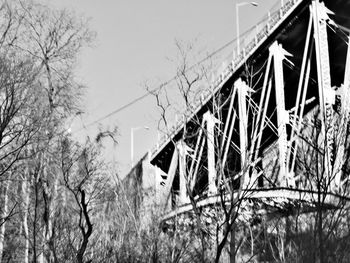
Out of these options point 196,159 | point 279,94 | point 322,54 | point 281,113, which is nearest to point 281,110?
point 281,113

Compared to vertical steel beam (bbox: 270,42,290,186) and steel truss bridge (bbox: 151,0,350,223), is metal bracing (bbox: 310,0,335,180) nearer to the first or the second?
steel truss bridge (bbox: 151,0,350,223)

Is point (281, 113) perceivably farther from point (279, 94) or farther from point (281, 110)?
point (279, 94)

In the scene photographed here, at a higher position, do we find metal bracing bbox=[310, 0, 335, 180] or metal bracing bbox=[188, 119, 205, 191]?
metal bracing bbox=[310, 0, 335, 180]

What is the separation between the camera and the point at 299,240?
13586 mm

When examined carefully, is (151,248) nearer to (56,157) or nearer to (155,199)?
(155,199)

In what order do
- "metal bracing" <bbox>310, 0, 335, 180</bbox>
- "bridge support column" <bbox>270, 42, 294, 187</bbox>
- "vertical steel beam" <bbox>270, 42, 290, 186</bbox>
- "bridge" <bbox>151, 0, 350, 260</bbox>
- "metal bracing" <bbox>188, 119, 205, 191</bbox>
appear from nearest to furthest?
1. "metal bracing" <bbox>188, 119, 205, 191</bbox>
2. "bridge" <bbox>151, 0, 350, 260</bbox>
3. "bridge support column" <bbox>270, 42, 294, 187</bbox>
4. "vertical steel beam" <bbox>270, 42, 290, 186</bbox>
5. "metal bracing" <bbox>310, 0, 335, 180</bbox>

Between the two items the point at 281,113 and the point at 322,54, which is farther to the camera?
the point at 281,113

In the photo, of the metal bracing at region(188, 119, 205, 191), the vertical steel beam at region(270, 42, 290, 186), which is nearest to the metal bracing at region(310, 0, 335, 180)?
the vertical steel beam at region(270, 42, 290, 186)

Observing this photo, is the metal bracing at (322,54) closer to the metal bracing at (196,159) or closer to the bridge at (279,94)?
the bridge at (279,94)

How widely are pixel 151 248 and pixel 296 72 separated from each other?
1342cm

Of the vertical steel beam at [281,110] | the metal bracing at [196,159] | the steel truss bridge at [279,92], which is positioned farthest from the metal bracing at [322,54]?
the metal bracing at [196,159]

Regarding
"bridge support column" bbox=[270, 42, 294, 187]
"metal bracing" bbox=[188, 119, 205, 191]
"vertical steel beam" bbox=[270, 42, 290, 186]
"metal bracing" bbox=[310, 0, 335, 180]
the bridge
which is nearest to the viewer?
"metal bracing" bbox=[188, 119, 205, 191]

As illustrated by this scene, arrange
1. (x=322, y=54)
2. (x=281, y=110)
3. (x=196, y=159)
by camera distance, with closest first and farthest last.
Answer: (x=322, y=54)
(x=281, y=110)
(x=196, y=159)

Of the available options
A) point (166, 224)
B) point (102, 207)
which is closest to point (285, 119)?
point (166, 224)
